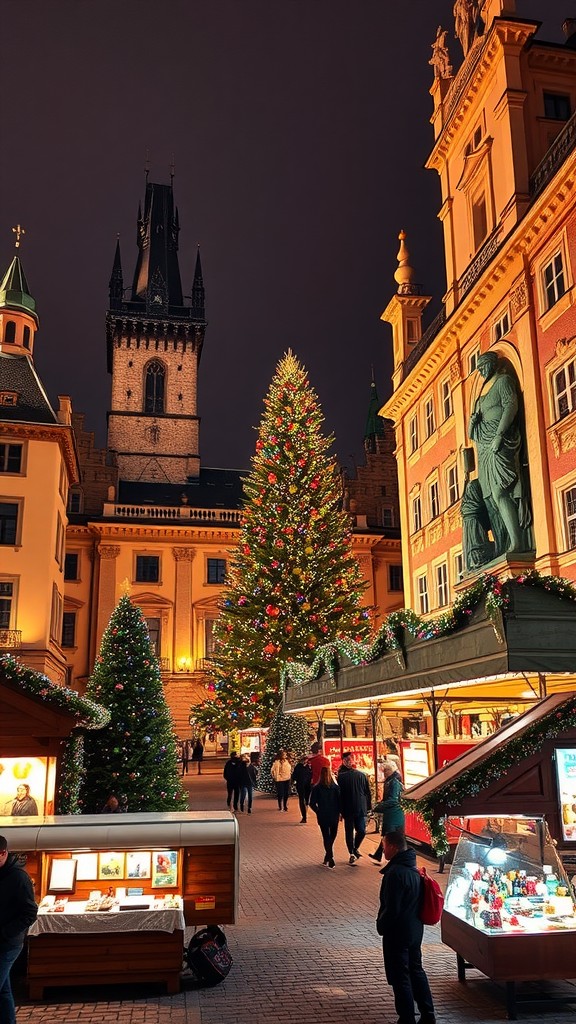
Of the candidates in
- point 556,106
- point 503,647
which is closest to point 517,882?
point 503,647

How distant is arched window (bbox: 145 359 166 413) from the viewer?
6919 cm

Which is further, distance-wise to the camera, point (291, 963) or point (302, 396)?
point (302, 396)

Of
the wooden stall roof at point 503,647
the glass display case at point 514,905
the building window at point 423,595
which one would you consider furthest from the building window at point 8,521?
the glass display case at point 514,905

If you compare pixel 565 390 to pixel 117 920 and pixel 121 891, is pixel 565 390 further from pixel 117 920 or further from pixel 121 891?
pixel 117 920

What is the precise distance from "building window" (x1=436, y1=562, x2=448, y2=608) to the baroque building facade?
0.24 feet

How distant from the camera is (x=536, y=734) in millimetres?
7879

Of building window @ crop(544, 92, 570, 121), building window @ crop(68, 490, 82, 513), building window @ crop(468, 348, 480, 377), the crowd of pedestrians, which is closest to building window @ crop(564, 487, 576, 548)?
building window @ crop(468, 348, 480, 377)

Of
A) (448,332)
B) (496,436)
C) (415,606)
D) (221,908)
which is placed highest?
(448,332)

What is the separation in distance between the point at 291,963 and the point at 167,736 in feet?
25.9

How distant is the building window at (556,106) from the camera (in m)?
25.4

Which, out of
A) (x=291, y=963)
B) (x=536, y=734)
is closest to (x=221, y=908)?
(x=291, y=963)

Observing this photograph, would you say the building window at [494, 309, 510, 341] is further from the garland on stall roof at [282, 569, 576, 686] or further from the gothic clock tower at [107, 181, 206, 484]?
the gothic clock tower at [107, 181, 206, 484]

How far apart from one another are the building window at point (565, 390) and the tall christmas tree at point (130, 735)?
11.9 meters

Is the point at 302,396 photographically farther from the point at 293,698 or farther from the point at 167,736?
the point at 167,736
